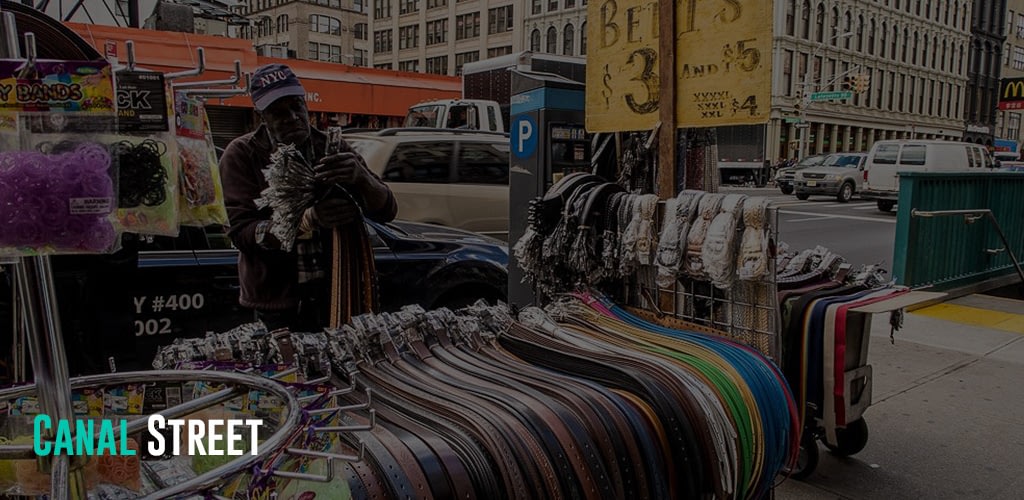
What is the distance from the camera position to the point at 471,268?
570cm

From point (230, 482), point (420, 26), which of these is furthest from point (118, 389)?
point (420, 26)

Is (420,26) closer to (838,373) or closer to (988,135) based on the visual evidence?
(988,135)

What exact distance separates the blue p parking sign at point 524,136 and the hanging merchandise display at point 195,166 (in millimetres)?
3152

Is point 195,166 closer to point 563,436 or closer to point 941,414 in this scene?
point 563,436

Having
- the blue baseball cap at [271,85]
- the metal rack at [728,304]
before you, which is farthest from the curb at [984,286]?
the blue baseball cap at [271,85]

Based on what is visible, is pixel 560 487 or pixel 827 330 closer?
pixel 560 487

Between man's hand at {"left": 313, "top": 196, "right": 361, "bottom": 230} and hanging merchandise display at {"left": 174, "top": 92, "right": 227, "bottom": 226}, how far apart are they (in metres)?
1.05

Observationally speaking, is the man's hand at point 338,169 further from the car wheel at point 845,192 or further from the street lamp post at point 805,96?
the street lamp post at point 805,96

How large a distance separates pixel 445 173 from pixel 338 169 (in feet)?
22.1

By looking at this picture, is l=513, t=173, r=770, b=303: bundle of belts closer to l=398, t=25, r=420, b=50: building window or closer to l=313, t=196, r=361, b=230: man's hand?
l=313, t=196, r=361, b=230: man's hand

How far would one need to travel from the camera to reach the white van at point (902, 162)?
20.9 metres

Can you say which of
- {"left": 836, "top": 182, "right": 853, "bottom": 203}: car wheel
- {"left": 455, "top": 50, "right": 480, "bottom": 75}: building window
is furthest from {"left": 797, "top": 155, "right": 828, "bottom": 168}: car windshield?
{"left": 455, "top": 50, "right": 480, "bottom": 75}: building window

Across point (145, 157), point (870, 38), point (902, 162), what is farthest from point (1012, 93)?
point (870, 38)

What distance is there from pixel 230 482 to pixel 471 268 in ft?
14.6
